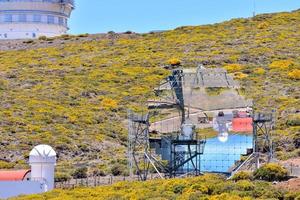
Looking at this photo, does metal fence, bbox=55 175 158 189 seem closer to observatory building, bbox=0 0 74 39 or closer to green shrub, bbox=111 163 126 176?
green shrub, bbox=111 163 126 176

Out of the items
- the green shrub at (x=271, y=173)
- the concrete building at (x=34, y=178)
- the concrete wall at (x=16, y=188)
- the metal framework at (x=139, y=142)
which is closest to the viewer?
the green shrub at (x=271, y=173)

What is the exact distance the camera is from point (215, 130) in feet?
131

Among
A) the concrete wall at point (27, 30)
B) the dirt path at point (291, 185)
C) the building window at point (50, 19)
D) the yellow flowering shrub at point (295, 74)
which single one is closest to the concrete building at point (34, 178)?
the dirt path at point (291, 185)

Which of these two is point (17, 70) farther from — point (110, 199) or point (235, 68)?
point (110, 199)

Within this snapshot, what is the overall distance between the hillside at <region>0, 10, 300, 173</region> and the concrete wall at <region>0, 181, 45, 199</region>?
412 inches

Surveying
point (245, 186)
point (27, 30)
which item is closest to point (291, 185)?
point (245, 186)

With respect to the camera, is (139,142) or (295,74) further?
(295,74)

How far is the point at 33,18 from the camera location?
90.8 m

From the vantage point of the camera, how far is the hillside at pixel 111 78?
54.2 metres

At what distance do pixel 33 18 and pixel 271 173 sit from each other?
60.2 m

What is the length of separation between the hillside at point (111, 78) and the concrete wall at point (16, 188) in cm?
1048

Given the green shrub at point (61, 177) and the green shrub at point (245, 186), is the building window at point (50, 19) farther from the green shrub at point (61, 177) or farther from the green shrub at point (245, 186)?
the green shrub at point (245, 186)

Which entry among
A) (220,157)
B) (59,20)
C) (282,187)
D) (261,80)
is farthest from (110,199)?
(59,20)

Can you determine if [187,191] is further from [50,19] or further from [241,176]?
[50,19]
